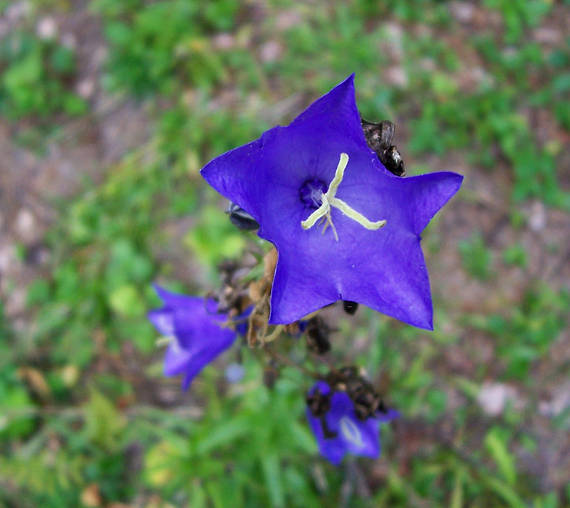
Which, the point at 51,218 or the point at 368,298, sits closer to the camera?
the point at 368,298

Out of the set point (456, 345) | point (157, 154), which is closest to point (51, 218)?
point (157, 154)

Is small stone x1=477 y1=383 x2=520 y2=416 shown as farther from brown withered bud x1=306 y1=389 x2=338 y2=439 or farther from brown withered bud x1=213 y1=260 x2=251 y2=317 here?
brown withered bud x1=213 y1=260 x2=251 y2=317

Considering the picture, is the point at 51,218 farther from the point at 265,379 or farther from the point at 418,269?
the point at 418,269

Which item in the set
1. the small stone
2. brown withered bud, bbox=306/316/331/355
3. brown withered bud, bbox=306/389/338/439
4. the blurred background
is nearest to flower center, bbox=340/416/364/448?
brown withered bud, bbox=306/389/338/439

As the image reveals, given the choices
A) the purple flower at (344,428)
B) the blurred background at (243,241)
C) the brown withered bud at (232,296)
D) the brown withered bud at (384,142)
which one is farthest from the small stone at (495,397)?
the brown withered bud at (384,142)

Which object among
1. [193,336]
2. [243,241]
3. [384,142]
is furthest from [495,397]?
[384,142]

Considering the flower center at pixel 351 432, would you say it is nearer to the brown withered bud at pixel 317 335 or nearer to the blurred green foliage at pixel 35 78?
the brown withered bud at pixel 317 335

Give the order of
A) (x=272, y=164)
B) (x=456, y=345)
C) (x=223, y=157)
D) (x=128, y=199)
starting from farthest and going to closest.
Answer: (x=128, y=199) → (x=456, y=345) → (x=272, y=164) → (x=223, y=157)
